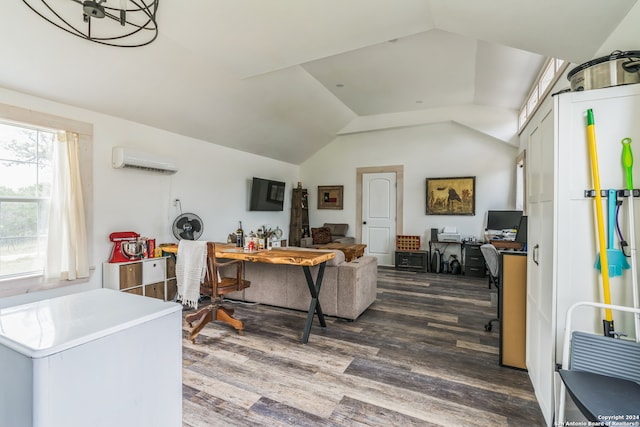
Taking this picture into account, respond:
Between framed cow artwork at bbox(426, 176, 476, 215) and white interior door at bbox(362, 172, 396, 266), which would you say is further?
white interior door at bbox(362, 172, 396, 266)

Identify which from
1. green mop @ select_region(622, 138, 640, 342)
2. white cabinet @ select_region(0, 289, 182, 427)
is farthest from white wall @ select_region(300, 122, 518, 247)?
white cabinet @ select_region(0, 289, 182, 427)

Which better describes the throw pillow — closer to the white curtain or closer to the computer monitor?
the computer monitor

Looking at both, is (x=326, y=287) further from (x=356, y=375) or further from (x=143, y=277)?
(x=143, y=277)

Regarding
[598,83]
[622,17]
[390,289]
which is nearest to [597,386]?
[598,83]

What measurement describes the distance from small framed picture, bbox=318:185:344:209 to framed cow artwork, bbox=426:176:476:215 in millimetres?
2016

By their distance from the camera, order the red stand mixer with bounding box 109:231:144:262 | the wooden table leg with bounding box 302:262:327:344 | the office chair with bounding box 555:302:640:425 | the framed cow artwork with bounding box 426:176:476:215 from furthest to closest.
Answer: the framed cow artwork with bounding box 426:176:476:215, the red stand mixer with bounding box 109:231:144:262, the wooden table leg with bounding box 302:262:327:344, the office chair with bounding box 555:302:640:425

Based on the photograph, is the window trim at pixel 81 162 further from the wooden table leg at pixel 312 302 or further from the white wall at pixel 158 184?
the wooden table leg at pixel 312 302

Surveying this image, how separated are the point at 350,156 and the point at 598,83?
18.6 feet

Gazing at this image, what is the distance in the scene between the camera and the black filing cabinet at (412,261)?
6000 mm

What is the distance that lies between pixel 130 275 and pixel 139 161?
1380 mm

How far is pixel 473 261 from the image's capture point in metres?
5.57

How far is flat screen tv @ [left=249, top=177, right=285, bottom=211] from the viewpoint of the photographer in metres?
5.86

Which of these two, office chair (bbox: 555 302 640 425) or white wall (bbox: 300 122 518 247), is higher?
white wall (bbox: 300 122 518 247)

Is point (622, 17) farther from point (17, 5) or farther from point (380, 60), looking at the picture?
point (17, 5)
